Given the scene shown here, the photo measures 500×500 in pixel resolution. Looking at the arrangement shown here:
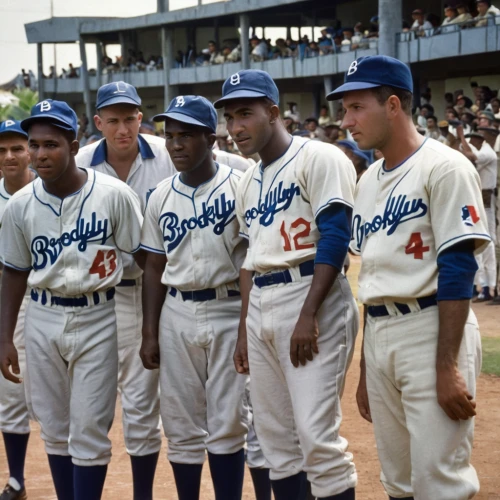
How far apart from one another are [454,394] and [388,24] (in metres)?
22.6

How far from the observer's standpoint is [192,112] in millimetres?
4621

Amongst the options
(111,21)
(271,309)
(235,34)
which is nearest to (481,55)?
(235,34)

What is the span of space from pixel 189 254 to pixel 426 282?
4.97 ft

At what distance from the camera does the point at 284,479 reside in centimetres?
422

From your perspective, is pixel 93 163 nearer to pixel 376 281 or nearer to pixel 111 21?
pixel 376 281

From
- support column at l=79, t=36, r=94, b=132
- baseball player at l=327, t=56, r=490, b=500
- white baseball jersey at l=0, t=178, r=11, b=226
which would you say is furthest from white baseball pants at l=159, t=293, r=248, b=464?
support column at l=79, t=36, r=94, b=132

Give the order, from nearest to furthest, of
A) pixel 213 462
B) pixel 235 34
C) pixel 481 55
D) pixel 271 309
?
1. pixel 271 309
2. pixel 213 462
3. pixel 481 55
4. pixel 235 34

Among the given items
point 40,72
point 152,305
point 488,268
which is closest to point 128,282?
point 152,305

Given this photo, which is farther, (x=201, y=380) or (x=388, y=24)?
(x=388, y=24)

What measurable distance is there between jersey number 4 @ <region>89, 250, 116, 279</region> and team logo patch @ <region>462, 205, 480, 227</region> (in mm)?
2027

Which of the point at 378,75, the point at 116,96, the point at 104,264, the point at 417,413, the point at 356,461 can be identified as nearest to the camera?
the point at 417,413

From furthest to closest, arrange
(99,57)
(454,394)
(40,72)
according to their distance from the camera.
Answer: (40,72)
(99,57)
(454,394)

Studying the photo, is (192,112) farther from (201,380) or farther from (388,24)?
(388,24)

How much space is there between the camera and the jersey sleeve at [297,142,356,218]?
4027mm
